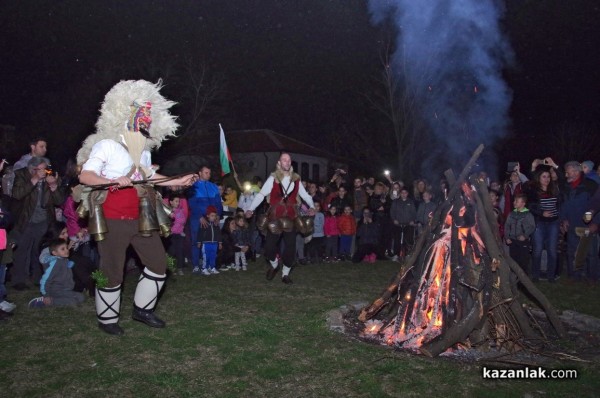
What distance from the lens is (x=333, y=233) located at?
38.3ft

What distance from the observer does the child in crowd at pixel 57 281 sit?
21.2 feet

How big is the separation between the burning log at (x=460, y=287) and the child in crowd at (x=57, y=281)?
3958 millimetres

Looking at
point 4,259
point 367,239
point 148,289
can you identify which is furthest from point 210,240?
point 148,289

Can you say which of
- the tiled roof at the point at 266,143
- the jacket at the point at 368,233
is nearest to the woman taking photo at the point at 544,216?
the jacket at the point at 368,233

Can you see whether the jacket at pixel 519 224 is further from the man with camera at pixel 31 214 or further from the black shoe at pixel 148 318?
the man with camera at pixel 31 214

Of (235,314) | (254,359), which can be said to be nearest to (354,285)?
(235,314)

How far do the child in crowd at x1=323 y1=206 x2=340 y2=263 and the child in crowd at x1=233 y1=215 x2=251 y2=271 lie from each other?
201 centimetres

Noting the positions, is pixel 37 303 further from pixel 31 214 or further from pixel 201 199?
pixel 201 199

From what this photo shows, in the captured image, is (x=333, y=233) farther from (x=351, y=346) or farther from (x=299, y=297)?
(x=351, y=346)

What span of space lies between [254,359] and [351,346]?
0.96 meters

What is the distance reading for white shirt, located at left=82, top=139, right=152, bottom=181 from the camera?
499cm

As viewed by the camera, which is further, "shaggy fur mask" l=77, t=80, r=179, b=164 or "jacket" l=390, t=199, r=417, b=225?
"jacket" l=390, t=199, r=417, b=225

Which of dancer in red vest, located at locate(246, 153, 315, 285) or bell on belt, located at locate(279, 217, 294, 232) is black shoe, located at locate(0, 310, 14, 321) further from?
bell on belt, located at locate(279, 217, 294, 232)

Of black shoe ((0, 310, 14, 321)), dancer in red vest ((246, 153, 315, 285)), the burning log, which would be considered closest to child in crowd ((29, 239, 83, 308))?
black shoe ((0, 310, 14, 321))
